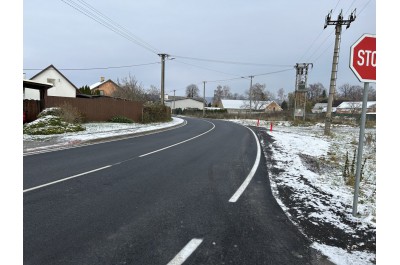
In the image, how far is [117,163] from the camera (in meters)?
8.66

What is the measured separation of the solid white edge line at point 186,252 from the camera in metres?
3.19

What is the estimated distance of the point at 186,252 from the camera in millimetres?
3391

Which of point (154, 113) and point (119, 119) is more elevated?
point (154, 113)

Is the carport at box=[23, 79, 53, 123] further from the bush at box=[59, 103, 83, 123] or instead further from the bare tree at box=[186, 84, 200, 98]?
the bare tree at box=[186, 84, 200, 98]

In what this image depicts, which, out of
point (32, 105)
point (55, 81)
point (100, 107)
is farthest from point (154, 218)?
point (55, 81)

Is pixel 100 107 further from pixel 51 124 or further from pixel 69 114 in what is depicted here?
pixel 51 124

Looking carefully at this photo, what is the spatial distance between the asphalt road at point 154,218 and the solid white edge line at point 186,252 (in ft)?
0.04

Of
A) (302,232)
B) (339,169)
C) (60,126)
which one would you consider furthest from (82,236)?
(60,126)

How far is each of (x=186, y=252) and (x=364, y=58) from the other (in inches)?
147

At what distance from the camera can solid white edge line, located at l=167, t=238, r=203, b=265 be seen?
10.5ft

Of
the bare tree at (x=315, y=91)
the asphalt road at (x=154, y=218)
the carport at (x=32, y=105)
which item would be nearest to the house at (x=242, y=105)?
the bare tree at (x=315, y=91)

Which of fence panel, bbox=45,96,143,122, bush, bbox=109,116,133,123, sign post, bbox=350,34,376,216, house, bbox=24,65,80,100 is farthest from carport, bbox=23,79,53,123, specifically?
sign post, bbox=350,34,376,216

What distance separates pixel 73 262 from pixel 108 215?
137 centimetres

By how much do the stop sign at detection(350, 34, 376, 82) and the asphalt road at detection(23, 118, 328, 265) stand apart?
8.26ft
